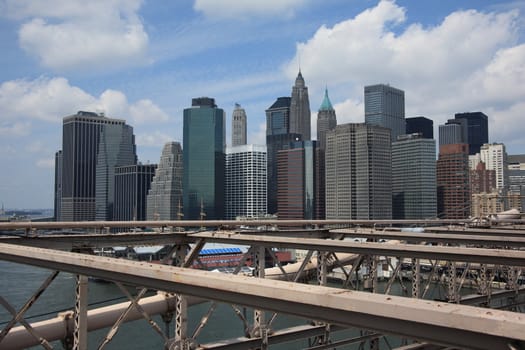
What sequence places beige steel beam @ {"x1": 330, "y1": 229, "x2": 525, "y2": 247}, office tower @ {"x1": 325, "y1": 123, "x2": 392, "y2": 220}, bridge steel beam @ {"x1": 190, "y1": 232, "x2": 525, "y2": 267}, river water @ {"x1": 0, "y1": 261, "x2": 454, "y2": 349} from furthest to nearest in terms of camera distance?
office tower @ {"x1": 325, "y1": 123, "x2": 392, "y2": 220}
river water @ {"x1": 0, "y1": 261, "x2": 454, "y2": 349}
beige steel beam @ {"x1": 330, "y1": 229, "x2": 525, "y2": 247}
bridge steel beam @ {"x1": 190, "y1": 232, "x2": 525, "y2": 267}

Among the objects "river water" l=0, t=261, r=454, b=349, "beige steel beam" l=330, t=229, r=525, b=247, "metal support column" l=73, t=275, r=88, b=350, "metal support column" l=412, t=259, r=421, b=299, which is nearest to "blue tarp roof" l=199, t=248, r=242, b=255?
"river water" l=0, t=261, r=454, b=349

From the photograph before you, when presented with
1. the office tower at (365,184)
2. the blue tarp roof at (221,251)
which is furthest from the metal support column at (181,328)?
the office tower at (365,184)

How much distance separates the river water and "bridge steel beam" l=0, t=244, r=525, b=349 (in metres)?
17.7

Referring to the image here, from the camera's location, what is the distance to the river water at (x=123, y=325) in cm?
4243

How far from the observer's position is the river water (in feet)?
139

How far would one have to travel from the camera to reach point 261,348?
38.3ft

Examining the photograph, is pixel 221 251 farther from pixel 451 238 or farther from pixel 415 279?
pixel 451 238

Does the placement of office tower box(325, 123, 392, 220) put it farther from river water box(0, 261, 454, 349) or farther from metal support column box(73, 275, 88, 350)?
metal support column box(73, 275, 88, 350)

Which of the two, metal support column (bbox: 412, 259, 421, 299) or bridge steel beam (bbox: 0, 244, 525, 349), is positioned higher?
bridge steel beam (bbox: 0, 244, 525, 349)

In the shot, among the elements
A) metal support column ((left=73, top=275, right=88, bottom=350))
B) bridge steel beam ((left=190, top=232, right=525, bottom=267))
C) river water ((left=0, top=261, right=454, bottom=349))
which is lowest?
river water ((left=0, top=261, right=454, bottom=349))

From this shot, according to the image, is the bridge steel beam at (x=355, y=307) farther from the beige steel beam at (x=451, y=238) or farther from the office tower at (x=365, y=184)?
the office tower at (x=365, y=184)

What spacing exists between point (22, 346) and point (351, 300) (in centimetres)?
795

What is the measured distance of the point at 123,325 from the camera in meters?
47.1

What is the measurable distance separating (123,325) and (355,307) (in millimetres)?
46678
